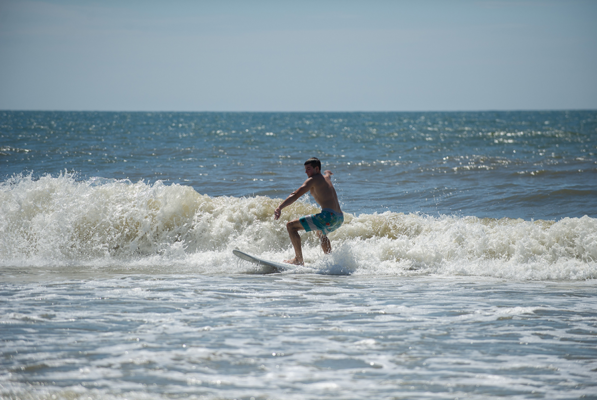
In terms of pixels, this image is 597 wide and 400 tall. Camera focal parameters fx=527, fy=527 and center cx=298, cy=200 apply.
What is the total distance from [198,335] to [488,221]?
7175 millimetres

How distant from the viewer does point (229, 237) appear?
981cm

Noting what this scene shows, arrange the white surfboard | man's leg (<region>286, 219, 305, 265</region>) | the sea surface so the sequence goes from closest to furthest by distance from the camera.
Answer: the sea surface → the white surfboard → man's leg (<region>286, 219, 305, 265</region>)

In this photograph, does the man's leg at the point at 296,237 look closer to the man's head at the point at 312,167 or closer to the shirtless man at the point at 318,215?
the shirtless man at the point at 318,215

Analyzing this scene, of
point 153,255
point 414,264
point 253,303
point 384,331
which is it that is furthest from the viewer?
point 153,255

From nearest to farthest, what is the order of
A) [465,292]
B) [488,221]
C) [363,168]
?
[465,292], [488,221], [363,168]

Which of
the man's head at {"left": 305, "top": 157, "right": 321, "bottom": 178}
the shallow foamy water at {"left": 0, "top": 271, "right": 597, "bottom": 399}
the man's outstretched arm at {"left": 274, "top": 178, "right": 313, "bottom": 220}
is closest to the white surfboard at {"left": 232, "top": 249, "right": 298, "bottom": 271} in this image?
the man's outstretched arm at {"left": 274, "top": 178, "right": 313, "bottom": 220}

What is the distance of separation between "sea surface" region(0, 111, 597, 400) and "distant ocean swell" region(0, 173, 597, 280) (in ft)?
0.10

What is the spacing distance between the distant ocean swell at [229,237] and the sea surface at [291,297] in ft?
0.10

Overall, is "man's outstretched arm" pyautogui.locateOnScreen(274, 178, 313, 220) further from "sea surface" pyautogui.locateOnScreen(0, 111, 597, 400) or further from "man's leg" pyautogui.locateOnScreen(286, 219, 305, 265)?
"sea surface" pyautogui.locateOnScreen(0, 111, 597, 400)

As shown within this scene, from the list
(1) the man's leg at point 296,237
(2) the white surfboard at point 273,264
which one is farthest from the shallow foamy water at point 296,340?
(1) the man's leg at point 296,237

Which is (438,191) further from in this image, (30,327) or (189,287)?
(30,327)

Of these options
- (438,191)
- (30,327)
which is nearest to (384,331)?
(30,327)

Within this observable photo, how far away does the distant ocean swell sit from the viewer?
324 inches

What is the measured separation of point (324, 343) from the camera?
465 cm
